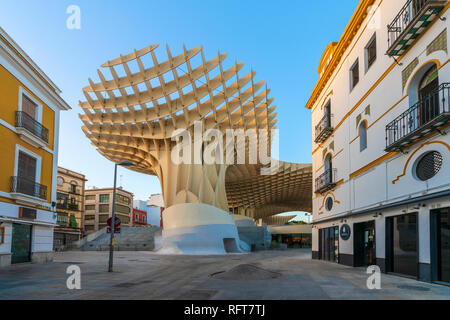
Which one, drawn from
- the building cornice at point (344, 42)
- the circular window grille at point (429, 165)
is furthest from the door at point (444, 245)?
the building cornice at point (344, 42)

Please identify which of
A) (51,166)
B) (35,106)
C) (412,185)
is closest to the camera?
(412,185)

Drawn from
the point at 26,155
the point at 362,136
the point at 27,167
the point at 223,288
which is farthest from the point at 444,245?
the point at 26,155

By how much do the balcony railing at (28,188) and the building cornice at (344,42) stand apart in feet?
69.9

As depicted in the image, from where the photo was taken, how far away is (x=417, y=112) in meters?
15.2

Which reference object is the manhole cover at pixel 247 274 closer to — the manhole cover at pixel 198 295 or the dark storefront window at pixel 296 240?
Result: the manhole cover at pixel 198 295

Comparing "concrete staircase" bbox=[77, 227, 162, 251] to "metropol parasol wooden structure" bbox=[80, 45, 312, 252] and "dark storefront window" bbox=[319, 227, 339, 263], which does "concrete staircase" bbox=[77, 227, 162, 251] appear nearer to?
"metropol parasol wooden structure" bbox=[80, 45, 312, 252]

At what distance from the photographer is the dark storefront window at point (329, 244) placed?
2700cm

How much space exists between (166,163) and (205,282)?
3384 cm

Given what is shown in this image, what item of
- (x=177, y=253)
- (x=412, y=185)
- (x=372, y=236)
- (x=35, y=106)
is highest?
(x=35, y=106)

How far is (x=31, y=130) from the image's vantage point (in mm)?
23656

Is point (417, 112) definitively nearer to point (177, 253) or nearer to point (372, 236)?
point (372, 236)

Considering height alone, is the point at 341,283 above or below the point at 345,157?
below
